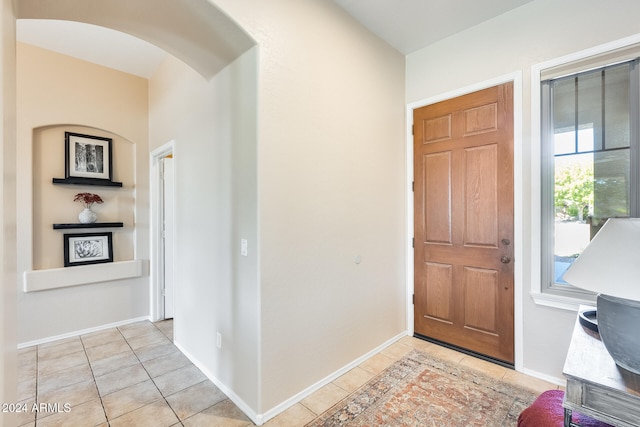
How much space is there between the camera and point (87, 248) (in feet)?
10.9

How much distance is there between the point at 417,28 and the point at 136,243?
3.94m

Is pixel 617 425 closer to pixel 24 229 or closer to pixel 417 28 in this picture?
pixel 417 28

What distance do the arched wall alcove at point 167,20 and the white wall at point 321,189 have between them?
137 millimetres

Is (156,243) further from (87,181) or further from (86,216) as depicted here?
(87,181)

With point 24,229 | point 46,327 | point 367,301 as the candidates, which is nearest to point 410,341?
point 367,301

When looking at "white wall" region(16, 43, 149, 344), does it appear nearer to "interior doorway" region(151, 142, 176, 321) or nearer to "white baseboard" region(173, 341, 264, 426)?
"interior doorway" region(151, 142, 176, 321)

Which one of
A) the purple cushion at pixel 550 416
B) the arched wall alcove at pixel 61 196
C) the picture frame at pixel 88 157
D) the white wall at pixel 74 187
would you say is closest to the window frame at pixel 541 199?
the purple cushion at pixel 550 416

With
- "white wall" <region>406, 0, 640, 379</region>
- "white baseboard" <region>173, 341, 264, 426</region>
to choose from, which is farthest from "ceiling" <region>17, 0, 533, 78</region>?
"white baseboard" <region>173, 341, 264, 426</region>

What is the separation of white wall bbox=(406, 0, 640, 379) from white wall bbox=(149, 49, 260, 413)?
6.49 feet

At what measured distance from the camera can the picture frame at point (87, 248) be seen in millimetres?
3199

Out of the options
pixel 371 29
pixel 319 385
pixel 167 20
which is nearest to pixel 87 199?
pixel 167 20

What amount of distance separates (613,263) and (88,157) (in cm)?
444

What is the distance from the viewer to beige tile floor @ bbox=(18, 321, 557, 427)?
1.87 metres

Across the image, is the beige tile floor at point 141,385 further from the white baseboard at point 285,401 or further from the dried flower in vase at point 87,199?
the dried flower in vase at point 87,199
